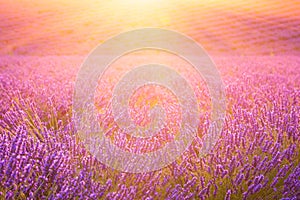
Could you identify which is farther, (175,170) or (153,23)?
(153,23)

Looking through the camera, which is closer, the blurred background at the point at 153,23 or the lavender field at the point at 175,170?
the lavender field at the point at 175,170

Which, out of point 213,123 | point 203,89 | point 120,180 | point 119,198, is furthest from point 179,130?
point 203,89

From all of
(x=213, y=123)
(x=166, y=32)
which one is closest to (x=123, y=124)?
(x=213, y=123)

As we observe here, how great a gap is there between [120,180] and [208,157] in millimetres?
535

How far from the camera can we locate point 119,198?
5.53 feet

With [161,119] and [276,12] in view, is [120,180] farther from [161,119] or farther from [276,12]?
[276,12]

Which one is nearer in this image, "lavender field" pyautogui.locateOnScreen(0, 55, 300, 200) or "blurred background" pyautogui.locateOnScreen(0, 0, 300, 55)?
"lavender field" pyautogui.locateOnScreen(0, 55, 300, 200)

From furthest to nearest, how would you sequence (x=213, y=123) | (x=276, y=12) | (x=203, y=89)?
(x=276, y=12) → (x=203, y=89) → (x=213, y=123)

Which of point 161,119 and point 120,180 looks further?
point 161,119

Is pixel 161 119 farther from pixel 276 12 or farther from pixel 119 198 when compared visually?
pixel 276 12


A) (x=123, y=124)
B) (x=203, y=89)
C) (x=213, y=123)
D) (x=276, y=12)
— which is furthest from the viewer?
(x=276, y=12)

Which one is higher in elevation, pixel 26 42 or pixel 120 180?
pixel 120 180

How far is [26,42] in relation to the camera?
1462cm

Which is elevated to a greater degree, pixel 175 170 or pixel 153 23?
pixel 175 170
